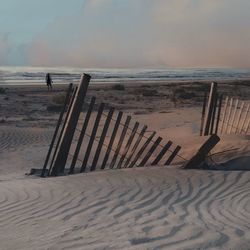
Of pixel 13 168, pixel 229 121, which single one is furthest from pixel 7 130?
pixel 229 121

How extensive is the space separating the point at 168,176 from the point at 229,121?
5.01 m

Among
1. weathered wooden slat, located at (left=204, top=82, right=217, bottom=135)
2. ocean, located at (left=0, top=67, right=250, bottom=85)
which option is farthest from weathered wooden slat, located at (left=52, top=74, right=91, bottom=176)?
ocean, located at (left=0, top=67, right=250, bottom=85)

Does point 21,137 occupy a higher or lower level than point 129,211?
higher

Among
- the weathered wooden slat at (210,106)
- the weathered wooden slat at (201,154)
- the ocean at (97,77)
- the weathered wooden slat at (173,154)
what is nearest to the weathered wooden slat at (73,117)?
the weathered wooden slat at (173,154)

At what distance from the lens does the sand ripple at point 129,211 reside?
4.48 metres

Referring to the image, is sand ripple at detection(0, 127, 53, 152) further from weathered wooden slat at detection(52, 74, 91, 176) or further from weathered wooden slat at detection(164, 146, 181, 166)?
weathered wooden slat at detection(164, 146, 181, 166)

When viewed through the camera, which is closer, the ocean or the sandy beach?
the sandy beach

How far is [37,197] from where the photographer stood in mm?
6641

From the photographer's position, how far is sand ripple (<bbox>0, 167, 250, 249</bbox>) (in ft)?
14.7

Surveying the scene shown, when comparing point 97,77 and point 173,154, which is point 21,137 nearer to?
point 173,154

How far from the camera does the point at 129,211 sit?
18.6 ft

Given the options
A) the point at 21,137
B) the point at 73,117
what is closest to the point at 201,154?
the point at 73,117

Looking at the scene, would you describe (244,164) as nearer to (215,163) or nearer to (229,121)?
(215,163)

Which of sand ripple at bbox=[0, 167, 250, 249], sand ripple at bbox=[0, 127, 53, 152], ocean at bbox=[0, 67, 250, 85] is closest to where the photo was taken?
sand ripple at bbox=[0, 167, 250, 249]
